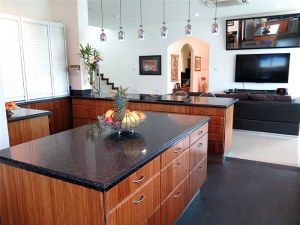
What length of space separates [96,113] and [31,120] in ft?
7.23

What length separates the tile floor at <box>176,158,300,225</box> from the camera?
248 centimetres

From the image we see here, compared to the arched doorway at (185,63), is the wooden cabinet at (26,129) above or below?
below

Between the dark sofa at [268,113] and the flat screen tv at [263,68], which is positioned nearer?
the dark sofa at [268,113]

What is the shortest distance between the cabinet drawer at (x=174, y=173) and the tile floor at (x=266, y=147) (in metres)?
2.23

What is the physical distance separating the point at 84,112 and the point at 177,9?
385 cm

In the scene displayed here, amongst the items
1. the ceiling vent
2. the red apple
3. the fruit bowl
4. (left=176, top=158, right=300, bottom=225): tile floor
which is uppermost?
the ceiling vent

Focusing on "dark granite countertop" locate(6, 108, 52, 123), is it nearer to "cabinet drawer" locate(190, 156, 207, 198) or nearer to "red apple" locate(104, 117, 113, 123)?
"red apple" locate(104, 117, 113, 123)

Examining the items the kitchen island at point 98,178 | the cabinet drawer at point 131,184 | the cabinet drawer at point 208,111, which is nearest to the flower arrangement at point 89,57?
the cabinet drawer at point 208,111

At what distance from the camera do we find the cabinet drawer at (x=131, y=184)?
1336 mm

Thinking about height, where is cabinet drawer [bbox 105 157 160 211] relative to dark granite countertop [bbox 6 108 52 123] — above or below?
below

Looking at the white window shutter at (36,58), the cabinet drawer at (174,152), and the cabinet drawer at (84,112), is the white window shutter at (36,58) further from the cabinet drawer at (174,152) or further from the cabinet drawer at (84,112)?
the cabinet drawer at (174,152)

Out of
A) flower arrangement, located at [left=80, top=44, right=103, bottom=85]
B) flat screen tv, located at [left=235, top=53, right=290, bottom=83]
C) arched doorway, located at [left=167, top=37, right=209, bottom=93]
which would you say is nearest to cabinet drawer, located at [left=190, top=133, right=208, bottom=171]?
flower arrangement, located at [left=80, top=44, right=103, bottom=85]

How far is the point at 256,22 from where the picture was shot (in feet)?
24.9

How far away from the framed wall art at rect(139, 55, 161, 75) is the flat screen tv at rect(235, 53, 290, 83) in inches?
115
